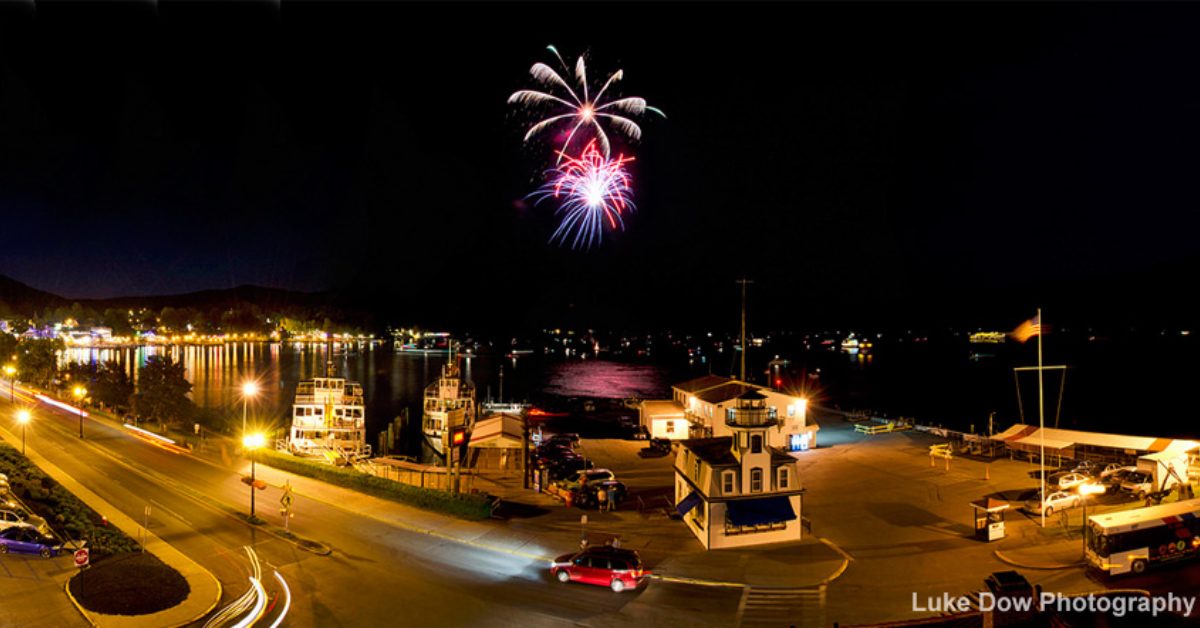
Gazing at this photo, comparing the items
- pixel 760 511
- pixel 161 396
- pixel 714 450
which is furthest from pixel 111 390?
pixel 760 511

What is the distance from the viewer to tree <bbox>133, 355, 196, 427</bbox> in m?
47.2

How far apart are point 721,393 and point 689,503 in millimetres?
16617

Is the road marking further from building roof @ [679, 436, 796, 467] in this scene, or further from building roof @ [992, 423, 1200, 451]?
building roof @ [992, 423, 1200, 451]

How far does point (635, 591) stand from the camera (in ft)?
52.9

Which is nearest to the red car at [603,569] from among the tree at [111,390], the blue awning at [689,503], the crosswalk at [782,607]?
the crosswalk at [782,607]

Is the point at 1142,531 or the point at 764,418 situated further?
the point at 764,418

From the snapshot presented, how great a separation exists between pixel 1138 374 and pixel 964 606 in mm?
131850

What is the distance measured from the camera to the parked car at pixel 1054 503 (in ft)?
70.3

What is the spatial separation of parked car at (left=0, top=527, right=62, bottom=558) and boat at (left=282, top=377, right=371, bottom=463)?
83.2ft

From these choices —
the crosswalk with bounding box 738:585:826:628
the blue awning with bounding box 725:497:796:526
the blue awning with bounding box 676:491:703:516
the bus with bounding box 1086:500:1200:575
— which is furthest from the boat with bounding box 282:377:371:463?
the bus with bounding box 1086:500:1200:575

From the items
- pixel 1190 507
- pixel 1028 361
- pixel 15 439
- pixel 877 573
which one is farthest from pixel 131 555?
pixel 1028 361

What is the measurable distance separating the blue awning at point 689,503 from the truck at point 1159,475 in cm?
1668

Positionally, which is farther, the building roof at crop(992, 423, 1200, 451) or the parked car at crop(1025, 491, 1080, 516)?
the building roof at crop(992, 423, 1200, 451)

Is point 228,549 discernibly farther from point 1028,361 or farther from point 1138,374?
point 1028,361
